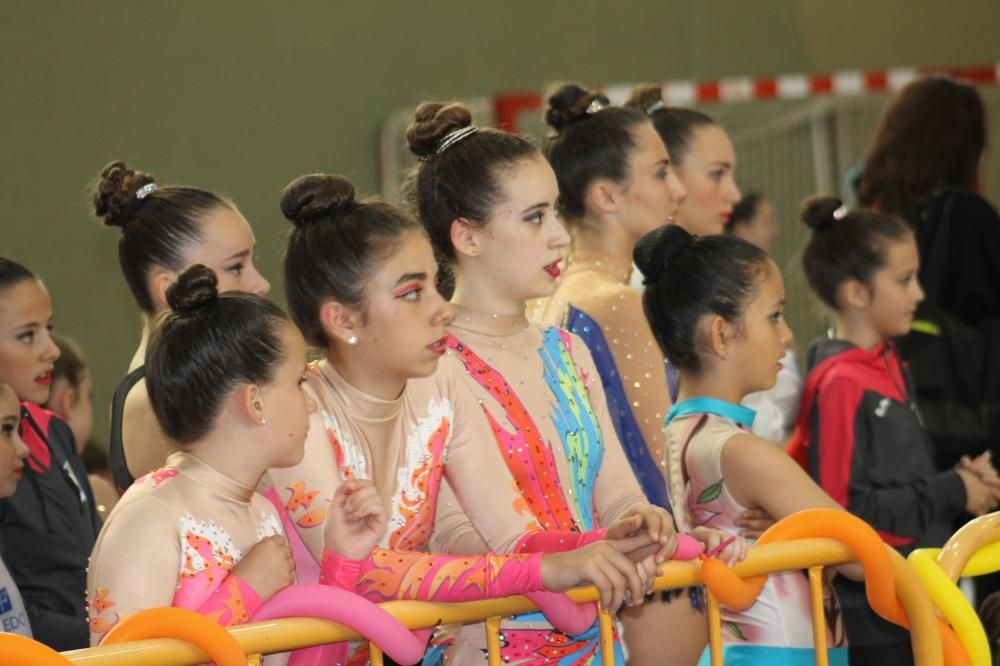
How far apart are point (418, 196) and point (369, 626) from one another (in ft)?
3.56

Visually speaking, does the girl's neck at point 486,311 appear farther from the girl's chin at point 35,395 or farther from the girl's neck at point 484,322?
the girl's chin at point 35,395

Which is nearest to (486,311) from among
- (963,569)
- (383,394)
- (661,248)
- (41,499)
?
(383,394)

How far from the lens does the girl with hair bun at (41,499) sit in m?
2.83

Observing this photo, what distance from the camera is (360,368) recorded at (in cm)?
238

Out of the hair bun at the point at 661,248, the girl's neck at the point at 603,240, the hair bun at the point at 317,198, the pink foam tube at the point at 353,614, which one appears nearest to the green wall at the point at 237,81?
the girl's neck at the point at 603,240

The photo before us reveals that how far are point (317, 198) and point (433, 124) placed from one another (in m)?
0.37

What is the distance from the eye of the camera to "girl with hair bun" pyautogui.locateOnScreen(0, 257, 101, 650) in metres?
2.83

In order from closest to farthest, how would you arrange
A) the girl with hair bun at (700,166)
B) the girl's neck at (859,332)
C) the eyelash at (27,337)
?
the eyelash at (27,337) → the girl's neck at (859,332) → the girl with hair bun at (700,166)

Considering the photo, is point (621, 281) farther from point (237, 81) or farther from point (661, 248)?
point (237, 81)

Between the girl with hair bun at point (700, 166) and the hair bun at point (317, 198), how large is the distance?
143cm

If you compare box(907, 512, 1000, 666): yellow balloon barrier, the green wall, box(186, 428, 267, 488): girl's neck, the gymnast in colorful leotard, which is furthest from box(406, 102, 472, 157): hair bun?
the green wall

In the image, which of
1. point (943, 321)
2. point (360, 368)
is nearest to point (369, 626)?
point (360, 368)

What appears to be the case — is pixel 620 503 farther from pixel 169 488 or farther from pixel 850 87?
pixel 850 87

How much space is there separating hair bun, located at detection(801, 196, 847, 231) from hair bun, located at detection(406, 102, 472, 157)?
1.34 metres
